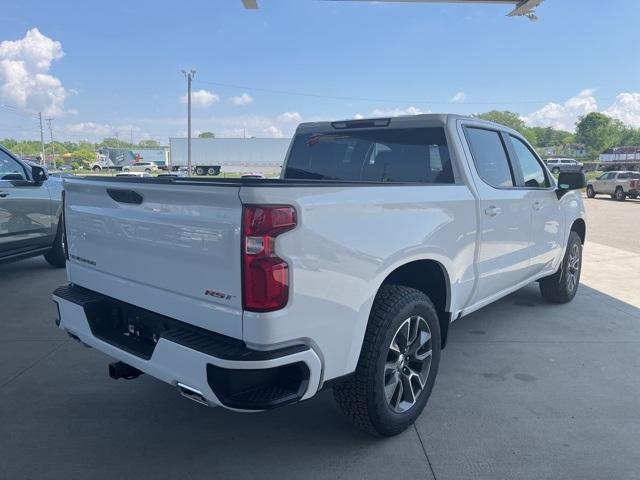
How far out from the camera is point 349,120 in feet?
13.6

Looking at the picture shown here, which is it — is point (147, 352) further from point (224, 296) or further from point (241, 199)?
point (241, 199)

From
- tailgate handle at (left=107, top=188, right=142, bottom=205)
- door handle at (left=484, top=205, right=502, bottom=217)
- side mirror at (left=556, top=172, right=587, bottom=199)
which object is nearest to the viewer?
tailgate handle at (left=107, top=188, right=142, bottom=205)

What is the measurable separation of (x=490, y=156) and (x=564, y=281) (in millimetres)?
2387

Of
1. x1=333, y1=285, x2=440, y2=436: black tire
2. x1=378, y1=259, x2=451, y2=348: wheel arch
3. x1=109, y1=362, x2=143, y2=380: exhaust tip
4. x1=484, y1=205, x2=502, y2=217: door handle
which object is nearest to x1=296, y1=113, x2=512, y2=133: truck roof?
x1=484, y1=205, x2=502, y2=217: door handle

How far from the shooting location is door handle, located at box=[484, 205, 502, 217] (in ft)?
11.8

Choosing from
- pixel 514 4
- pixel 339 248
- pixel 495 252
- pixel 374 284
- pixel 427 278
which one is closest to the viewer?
pixel 339 248

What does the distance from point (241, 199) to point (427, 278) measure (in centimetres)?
166

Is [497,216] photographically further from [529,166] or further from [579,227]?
[579,227]

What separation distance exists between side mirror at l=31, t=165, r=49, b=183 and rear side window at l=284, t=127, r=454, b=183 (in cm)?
411

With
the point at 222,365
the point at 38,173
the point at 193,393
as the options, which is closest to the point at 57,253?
the point at 38,173

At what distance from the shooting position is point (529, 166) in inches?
185

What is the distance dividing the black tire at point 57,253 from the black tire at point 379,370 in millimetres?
6014

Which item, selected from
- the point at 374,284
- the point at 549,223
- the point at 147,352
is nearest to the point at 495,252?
the point at 549,223

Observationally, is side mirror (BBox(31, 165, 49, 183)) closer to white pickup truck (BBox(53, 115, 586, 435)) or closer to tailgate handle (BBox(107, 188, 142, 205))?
white pickup truck (BBox(53, 115, 586, 435))
